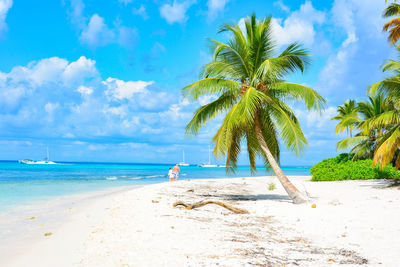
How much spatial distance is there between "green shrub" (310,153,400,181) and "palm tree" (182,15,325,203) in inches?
479

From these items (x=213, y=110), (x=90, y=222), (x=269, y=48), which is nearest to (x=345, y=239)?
(x=90, y=222)

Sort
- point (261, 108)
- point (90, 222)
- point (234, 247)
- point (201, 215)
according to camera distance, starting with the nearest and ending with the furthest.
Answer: point (234, 247) < point (90, 222) < point (201, 215) < point (261, 108)

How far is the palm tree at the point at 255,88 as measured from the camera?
10.6m

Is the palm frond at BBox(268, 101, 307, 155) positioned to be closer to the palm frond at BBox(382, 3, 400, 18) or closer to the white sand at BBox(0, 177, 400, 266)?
Result: the white sand at BBox(0, 177, 400, 266)

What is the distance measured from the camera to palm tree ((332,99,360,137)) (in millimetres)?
22953

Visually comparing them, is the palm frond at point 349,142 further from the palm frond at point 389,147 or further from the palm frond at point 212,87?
the palm frond at point 212,87

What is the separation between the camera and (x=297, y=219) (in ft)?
25.9

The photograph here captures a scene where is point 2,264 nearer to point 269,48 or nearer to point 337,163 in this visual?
point 269,48

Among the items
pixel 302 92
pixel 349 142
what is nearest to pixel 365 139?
pixel 349 142

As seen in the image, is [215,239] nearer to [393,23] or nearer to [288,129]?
[288,129]

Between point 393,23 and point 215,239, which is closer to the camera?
point 215,239

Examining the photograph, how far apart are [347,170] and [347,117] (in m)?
4.32

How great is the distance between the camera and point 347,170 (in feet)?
71.4

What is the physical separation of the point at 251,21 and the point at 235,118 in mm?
4271
